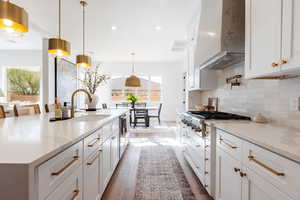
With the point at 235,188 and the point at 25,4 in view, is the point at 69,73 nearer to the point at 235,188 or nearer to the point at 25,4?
the point at 25,4

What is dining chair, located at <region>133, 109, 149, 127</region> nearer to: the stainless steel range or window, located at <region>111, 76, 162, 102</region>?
window, located at <region>111, 76, 162, 102</region>

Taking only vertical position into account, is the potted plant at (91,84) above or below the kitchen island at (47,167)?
above

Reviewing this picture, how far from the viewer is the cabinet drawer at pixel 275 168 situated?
805 mm

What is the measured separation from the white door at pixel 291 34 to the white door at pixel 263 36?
0.15 ft

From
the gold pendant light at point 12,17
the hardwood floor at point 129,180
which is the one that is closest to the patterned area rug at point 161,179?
the hardwood floor at point 129,180

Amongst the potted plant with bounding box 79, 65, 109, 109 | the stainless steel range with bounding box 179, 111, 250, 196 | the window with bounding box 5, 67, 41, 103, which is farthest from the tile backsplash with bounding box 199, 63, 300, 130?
the window with bounding box 5, 67, 41, 103

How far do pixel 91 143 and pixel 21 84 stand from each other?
7.21 meters

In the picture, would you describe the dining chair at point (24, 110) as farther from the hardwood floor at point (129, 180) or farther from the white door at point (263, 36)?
the white door at point (263, 36)

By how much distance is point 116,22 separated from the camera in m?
4.05

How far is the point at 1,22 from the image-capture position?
144 cm

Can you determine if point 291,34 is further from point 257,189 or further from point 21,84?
point 21,84

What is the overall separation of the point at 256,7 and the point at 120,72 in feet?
24.5

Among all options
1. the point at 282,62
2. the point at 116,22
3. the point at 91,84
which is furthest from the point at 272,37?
the point at 116,22

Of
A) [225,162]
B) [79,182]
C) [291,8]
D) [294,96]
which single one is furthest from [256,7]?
[79,182]
